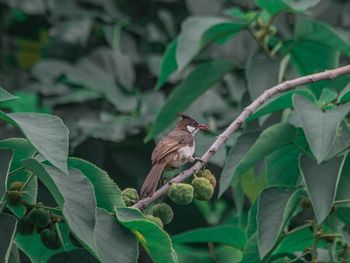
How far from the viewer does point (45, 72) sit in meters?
3.03

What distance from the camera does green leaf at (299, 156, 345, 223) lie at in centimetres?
145

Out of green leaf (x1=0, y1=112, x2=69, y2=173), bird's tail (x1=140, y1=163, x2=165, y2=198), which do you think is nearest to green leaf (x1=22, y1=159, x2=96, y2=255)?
green leaf (x1=0, y1=112, x2=69, y2=173)

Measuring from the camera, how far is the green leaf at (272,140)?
5.11ft

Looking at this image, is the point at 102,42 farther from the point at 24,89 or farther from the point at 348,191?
the point at 348,191

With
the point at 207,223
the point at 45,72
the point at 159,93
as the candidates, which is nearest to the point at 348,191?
the point at 207,223

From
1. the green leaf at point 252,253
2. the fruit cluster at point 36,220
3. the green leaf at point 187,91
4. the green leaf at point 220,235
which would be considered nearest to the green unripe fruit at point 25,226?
the fruit cluster at point 36,220

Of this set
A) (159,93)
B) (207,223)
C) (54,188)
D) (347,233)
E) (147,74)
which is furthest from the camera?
(147,74)

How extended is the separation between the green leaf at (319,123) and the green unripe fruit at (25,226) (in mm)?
376

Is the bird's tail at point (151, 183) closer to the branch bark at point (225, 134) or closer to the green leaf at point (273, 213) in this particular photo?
the branch bark at point (225, 134)

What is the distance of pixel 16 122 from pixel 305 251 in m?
0.49

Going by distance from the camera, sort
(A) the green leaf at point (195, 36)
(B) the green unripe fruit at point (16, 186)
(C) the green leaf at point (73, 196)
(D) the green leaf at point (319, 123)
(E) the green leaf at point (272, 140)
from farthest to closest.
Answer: (A) the green leaf at point (195, 36) → (E) the green leaf at point (272, 140) → (D) the green leaf at point (319, 123) → (B) the green unripe fruit at point (16, 186) → (C) the green leaf at point (73, 196)

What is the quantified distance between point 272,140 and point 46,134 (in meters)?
0.40

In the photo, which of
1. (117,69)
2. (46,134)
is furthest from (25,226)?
(117,69)

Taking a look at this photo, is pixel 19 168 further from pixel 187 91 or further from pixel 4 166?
pixel 187 91
